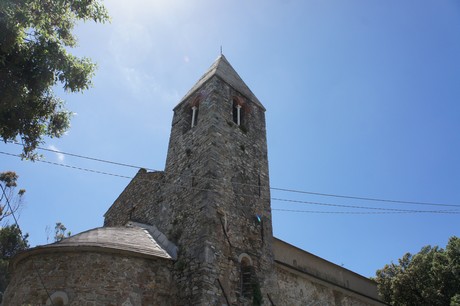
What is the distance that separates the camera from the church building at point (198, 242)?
9812mm

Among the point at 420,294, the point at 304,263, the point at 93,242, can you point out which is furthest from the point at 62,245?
the point at 420,294

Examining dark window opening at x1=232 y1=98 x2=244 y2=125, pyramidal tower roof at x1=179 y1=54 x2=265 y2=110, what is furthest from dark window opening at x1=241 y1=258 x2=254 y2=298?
pyramidal tower roof at x1=179 y1=54 x2=265 y2=110

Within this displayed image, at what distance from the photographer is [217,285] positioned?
33.8 ft

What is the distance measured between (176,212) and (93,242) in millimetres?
3262

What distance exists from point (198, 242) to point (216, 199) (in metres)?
1.61

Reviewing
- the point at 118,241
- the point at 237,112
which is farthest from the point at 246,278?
the point at 237,112

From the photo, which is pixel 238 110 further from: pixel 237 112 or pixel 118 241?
pixel 118 241

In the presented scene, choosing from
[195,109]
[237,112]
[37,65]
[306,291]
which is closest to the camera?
[37,65]

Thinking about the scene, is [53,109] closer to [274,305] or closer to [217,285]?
[217,285]

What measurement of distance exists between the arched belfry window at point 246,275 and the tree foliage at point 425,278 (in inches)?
404

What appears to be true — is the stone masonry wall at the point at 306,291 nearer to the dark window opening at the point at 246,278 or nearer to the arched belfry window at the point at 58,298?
the dark window opening at the point at 246,278

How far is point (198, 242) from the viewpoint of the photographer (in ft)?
35.8

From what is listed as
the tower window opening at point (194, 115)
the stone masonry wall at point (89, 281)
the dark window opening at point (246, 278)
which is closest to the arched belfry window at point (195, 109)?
the tower window opening at point (194, 115)

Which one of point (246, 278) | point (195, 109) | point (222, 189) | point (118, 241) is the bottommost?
point (246, 278)
